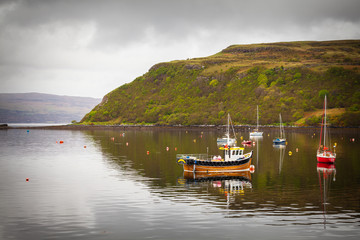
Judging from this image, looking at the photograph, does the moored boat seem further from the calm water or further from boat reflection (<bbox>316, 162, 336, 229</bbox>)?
boat reflection (<bbox>316, 162, 336, 229</bbox>)

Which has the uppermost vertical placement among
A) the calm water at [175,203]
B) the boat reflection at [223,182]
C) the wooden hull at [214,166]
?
the wooden hull at [214,166]

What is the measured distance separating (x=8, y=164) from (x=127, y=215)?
163 ft

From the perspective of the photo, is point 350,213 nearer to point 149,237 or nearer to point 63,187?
point 149,237

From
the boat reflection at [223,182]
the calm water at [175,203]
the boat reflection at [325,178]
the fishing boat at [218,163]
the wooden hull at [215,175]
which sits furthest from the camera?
the fishing boat at [218,163]

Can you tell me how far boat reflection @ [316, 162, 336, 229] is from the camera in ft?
146

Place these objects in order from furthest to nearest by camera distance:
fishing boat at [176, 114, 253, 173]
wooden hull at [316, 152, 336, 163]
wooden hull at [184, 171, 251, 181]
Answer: wooden hull at [316, 152, 336, 163] < fishing boat at [176, 114, 253, 173] < wooden hull at [184, 171, 251, 181]

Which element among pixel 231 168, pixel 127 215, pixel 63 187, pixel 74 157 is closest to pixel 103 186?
pixel 63 187

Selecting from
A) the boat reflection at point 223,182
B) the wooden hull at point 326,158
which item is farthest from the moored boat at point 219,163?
the wooden hull at point 326,158

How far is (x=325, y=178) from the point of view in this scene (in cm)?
5897

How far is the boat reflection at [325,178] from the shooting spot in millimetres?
44431

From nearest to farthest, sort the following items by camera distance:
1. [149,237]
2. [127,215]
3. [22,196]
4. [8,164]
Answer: [149,237] → [127,215] → [22,196] → [8,164]

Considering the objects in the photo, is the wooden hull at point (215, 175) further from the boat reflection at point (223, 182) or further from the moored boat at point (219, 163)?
the moored boat at point (219, 163)

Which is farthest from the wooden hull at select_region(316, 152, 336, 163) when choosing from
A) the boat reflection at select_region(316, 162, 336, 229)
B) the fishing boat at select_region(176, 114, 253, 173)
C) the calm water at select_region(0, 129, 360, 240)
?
the fishing boat at select_region(176, 114, 253, 173)

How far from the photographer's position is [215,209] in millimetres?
39156
